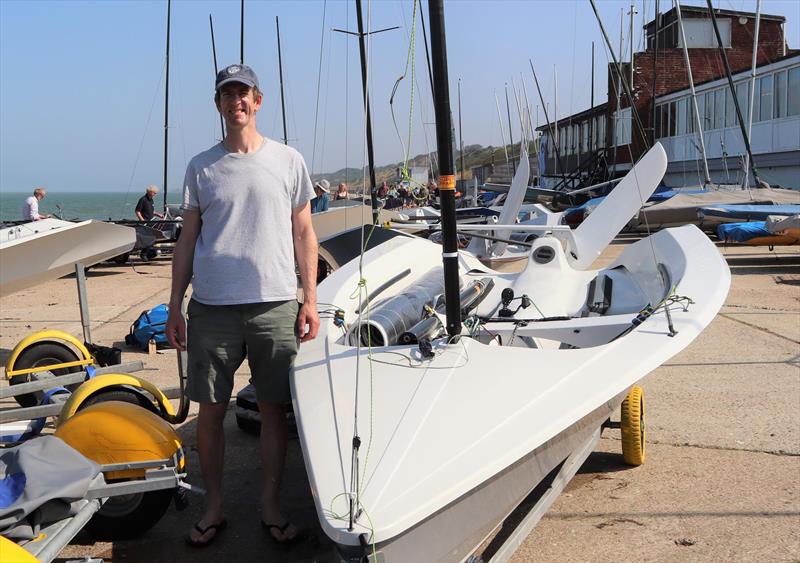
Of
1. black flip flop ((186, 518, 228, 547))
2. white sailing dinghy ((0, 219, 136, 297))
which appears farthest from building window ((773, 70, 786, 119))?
black flip flop ((186, 518, 228, 547))

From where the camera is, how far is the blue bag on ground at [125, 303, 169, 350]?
7.01 metres

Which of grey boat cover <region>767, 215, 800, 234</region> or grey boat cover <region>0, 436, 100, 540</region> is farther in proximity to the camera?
grey boat cover <region>767, 215, 800, 234</region>

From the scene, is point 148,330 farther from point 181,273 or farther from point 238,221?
point 238,221

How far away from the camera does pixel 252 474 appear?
4020mm

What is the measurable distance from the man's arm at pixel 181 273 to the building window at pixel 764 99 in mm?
21918

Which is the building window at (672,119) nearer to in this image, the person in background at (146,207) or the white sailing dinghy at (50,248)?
the person in background at (146,207)

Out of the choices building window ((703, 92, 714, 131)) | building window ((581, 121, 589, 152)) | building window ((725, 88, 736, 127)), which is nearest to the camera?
building window ((725, 88, 736, 127))

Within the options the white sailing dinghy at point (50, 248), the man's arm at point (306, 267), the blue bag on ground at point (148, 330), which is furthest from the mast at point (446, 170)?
the blue bag on ground at point (148, 330)

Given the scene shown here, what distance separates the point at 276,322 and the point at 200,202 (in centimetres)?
54

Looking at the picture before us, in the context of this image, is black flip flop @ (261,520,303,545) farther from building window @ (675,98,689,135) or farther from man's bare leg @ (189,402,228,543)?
building window @ (675,98,689,135)

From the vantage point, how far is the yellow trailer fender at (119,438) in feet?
9.87

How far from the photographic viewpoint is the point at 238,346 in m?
3.13

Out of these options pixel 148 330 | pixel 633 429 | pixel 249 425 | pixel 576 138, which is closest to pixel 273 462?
pixel 249 425

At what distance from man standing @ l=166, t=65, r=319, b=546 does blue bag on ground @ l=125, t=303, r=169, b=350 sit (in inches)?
156
